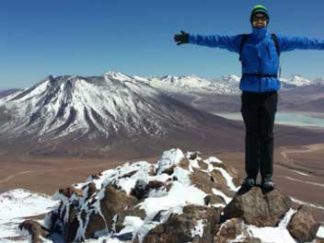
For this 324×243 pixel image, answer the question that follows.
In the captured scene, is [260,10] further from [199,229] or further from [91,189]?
[91,189]

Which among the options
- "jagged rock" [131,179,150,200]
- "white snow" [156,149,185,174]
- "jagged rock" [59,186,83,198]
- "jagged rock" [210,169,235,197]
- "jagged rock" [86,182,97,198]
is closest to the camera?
"jagged rock" [131,179,150,200]

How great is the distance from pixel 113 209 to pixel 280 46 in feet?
35.9

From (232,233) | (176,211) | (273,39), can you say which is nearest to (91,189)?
(176,211)

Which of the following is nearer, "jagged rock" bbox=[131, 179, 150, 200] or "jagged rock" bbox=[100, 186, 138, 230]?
"jagged rock" bbox=[100, 186, 138, 230]

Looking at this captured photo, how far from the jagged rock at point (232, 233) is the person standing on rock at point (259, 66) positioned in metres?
1.70

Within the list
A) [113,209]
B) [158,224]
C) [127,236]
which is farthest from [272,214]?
[113,209]

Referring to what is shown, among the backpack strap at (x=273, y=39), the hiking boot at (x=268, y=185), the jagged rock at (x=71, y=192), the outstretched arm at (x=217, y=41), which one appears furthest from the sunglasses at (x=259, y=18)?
the jagged rock at (x=71, y=192)

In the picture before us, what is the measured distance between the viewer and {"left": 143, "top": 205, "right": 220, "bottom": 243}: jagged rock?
12750 millimetres

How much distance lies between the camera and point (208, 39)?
12.6 meters

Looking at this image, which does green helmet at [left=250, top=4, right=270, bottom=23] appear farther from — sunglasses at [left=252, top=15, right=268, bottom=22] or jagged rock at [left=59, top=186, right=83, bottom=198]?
jagged rock at [left=59, top=186, right=83, bottom=198]

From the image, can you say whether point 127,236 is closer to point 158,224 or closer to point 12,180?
point 158,224

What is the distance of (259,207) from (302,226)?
1.21m

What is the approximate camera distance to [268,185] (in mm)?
13727

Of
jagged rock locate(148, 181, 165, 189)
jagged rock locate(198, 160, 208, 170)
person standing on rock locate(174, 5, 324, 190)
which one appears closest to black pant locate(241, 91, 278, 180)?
person standing on rock locate(174, 5, 324, 190)
